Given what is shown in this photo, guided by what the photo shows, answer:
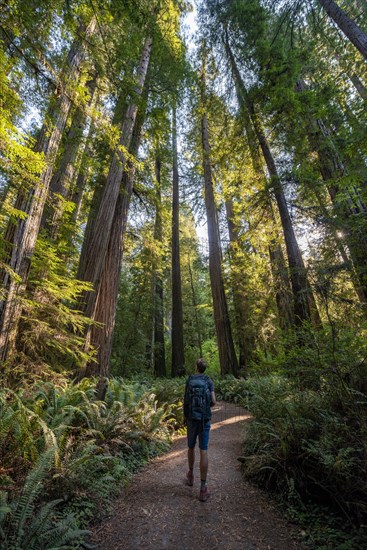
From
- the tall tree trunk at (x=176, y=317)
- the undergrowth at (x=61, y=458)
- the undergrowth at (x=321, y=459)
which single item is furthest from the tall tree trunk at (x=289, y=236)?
the tall tree trunk at (x=176, y=317)

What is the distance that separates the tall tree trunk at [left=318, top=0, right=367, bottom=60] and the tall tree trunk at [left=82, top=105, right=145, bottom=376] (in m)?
4.61

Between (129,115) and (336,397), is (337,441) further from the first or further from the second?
(129,115)

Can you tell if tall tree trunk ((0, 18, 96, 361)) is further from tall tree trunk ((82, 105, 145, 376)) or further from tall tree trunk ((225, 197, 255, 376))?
tall tree trunk ((225, 197, 255, 376))

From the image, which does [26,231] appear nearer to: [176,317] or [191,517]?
[191,517]

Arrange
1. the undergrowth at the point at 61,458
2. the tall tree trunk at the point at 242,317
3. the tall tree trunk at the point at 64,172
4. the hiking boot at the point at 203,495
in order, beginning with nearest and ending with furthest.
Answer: the undergrowth at the point at 61,458, the hiking boot at the point at 203,495, the tall tree trunk at the point at 64,172, the tall tree trunk at the point at 242,317

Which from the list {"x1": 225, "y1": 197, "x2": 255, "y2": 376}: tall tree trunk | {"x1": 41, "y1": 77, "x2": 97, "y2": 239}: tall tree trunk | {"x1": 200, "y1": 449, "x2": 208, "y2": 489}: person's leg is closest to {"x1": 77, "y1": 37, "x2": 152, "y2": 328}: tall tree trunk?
{"x1": 41, "y1": 77, "x2": 97, "y2": 239}: tall tree trunk

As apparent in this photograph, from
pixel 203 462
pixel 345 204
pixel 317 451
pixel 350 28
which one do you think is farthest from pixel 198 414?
pixel 350 28

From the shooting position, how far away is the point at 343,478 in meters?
2.64

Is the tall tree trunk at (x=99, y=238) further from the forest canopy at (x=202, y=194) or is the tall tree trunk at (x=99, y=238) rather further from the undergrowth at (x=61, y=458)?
the undergrowth at (x=61, y=458)

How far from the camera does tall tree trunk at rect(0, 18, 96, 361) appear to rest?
13.0 feet

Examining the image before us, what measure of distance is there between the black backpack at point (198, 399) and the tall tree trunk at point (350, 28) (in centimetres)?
686

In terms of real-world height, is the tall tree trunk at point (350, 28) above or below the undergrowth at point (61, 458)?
above

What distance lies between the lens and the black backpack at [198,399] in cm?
348

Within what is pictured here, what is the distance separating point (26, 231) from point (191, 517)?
4.62 metres
